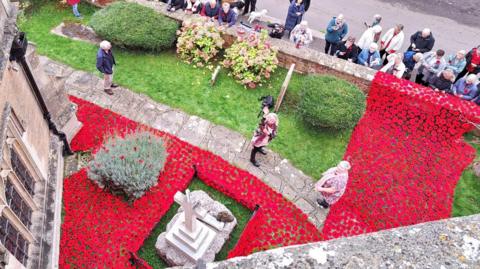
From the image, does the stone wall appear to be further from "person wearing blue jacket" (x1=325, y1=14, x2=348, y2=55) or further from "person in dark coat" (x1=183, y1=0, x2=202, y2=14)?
"person in dark coat" (x1=183, y1=0, x2=202, y2=14)

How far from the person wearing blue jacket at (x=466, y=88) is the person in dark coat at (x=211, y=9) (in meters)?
7.49

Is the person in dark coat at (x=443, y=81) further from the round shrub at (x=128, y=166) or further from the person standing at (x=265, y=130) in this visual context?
the round shrub at (x=128, y=166)

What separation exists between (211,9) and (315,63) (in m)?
3.74

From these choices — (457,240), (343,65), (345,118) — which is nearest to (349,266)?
(457,240)

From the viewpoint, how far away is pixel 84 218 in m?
8.42

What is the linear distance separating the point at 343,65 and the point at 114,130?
6.69m

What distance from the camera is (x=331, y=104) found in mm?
10352

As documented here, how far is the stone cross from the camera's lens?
6867mm

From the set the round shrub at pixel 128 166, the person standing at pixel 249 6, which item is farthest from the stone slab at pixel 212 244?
the person standing at pixel 249 6

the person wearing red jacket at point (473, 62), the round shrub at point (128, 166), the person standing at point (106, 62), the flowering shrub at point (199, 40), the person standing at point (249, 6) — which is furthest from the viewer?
the person standing at point (249, 6)

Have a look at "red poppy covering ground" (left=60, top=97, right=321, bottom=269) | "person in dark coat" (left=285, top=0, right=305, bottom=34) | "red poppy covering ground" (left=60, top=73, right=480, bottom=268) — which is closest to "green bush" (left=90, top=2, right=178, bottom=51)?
"red poppy covering ground" (left=60, top=73, right=480, bottom=268)

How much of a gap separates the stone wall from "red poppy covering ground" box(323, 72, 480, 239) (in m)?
5.72

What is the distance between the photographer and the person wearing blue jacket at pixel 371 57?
11391 millimetres

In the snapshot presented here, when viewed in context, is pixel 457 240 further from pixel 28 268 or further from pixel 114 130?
pixel 114 130
